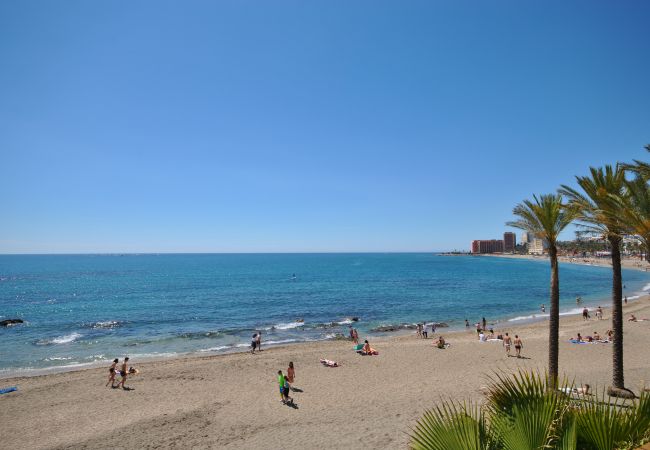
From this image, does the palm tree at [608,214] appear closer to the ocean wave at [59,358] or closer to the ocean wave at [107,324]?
the ocean wave at [59,358]

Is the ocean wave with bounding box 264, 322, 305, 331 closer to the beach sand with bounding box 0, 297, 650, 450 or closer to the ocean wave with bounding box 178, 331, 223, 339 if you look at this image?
the ocean wave with bounding box 178, 331, 223, 339

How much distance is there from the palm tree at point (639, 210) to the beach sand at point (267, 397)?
864 centimetres

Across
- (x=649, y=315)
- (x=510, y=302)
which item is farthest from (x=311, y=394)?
(x=510, y=302)

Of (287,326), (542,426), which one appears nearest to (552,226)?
(542,426)

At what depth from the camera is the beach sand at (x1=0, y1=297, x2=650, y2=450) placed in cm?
1268

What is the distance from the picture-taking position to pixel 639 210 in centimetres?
990

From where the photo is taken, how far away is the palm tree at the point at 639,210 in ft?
30.7

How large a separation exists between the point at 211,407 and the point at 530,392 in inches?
570

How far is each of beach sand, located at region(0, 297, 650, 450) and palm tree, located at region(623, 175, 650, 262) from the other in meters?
8.64

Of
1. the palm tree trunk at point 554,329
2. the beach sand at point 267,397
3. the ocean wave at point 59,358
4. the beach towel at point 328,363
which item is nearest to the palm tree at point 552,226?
the palm tree trunk at point 554,329

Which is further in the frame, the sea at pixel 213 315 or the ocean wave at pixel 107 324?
the ocean wave at pixel 107 324

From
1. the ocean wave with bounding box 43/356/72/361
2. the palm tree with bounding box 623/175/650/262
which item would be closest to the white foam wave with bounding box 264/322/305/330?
the ocean wave with bounding box 43/356/72/361

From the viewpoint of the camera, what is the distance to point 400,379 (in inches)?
748

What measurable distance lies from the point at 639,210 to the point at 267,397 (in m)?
15.1
